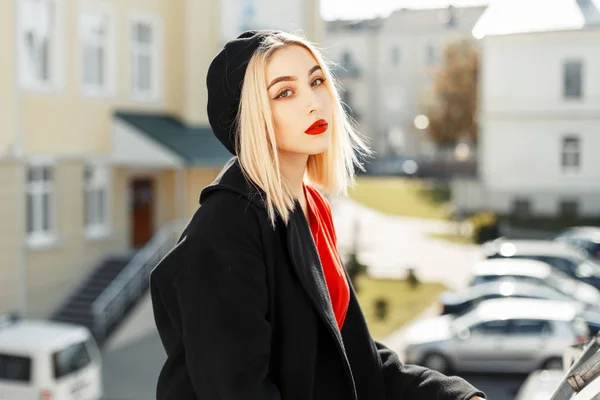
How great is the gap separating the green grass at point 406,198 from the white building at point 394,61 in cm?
1374

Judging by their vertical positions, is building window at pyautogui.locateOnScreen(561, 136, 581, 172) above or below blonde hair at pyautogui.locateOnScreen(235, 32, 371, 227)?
below

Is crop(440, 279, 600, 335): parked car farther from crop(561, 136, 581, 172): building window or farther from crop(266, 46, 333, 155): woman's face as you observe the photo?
crop(561, 136, 581, 172): building window

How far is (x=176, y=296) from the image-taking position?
1.96 meters

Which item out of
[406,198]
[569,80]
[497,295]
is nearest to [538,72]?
[569,80]

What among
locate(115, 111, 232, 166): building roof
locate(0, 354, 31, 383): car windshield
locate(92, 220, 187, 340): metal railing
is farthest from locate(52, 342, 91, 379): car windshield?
locate(115, 111, 232, 166): building roof

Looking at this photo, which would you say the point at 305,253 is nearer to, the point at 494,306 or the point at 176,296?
the point at 176,296

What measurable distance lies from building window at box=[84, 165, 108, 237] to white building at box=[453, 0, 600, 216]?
1910 centimetres

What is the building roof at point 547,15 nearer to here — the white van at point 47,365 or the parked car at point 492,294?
the parked car at point 492,294

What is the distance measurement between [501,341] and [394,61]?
4866cm

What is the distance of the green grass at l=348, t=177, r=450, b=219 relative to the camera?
38.7 meters

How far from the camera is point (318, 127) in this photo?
2234mm

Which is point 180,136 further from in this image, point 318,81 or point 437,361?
point 318,81

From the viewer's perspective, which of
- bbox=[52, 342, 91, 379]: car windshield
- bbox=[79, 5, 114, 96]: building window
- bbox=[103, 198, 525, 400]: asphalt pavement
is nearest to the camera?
bbox=[52, 342, 91, 379]: car windshield

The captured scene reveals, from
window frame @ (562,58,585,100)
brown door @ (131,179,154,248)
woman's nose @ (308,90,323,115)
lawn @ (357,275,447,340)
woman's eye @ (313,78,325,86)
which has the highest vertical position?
window frame @ (562,58,585,100)
